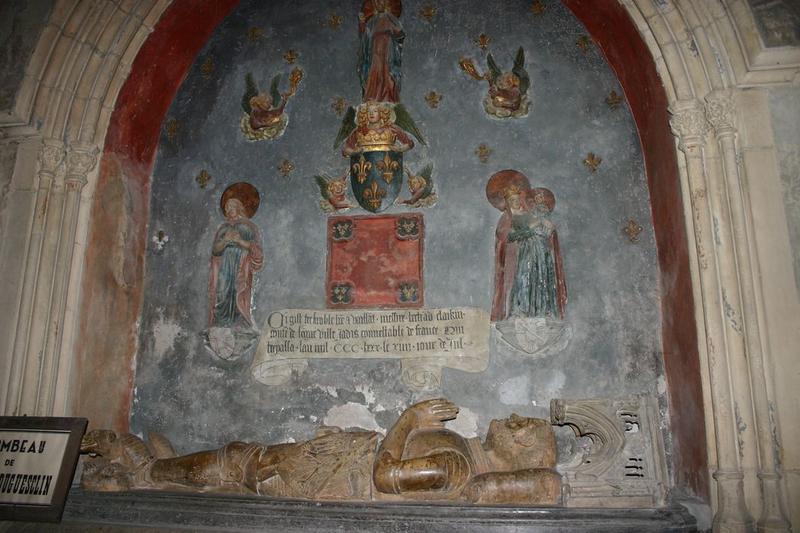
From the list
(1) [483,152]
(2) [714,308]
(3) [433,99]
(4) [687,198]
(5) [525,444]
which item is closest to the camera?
(2) [714,308]

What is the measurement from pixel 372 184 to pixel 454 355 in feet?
5.79

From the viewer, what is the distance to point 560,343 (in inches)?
228

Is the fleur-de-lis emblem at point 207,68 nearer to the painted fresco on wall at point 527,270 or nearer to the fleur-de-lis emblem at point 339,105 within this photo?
the fleur-de-lis emblem at point 339,105

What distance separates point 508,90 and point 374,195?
1596 mm

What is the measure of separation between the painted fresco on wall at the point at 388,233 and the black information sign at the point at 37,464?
1.54m

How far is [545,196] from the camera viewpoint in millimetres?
6113

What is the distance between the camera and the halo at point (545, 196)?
610cm

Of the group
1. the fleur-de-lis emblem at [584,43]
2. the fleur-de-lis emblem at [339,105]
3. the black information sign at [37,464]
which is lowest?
the black information sign at [37,464]

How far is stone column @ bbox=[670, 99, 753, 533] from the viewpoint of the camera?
4.27 metres

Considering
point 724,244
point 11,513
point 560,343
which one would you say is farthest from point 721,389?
point 11,513

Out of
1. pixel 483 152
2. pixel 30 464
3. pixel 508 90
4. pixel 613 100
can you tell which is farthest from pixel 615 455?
pixel 30 464

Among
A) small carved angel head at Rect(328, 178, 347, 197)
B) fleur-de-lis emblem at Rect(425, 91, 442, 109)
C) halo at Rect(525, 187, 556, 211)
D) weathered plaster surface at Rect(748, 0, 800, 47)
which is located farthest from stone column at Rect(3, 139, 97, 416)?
weathered plaster surface at Rect(748, 0, 800, 47)

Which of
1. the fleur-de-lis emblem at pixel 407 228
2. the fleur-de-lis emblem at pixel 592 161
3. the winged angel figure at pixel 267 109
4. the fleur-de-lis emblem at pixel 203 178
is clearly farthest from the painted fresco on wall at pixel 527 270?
the fleur-de-lis emblem at pixel 203 178

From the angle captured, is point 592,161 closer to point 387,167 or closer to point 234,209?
point 387,167
